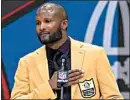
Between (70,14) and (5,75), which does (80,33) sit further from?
(5,75)

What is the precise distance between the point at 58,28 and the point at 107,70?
331 millimetres

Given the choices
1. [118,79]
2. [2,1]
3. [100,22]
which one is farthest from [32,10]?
[118,79]

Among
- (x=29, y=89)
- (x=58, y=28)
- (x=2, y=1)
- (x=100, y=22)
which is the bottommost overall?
(x=29, y=89)

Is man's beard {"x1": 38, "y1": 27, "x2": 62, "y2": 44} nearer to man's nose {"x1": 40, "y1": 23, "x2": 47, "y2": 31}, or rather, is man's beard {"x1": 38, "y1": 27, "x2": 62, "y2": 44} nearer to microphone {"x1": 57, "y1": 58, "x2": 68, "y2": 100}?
man's nose {"x1": 40, "y1": 23, "x2": 47, "y2": 31}

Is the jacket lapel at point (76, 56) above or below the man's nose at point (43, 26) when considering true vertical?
below

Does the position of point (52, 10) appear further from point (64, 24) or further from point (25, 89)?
point (25, 89)

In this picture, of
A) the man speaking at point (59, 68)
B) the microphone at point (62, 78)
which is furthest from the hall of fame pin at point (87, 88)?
the microphone at point (62, 78)

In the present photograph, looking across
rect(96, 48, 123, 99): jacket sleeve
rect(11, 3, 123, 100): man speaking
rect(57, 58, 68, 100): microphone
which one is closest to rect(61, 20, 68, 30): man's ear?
rect(11, 3, 123, 100): man speaking

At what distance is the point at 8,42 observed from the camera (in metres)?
3.59

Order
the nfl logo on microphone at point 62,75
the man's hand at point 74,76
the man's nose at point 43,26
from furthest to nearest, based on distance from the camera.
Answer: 1. the man's nose at point 43,26
2. the man's hand at point 74,76
3. the nfl logo on microphone at point 62,75

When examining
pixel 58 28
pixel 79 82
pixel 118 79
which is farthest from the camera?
pixel 118 79

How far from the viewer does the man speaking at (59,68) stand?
73.9 inches

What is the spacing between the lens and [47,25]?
1.97 m

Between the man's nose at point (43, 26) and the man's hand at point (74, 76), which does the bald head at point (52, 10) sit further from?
the man's hand at point (74, 76)
